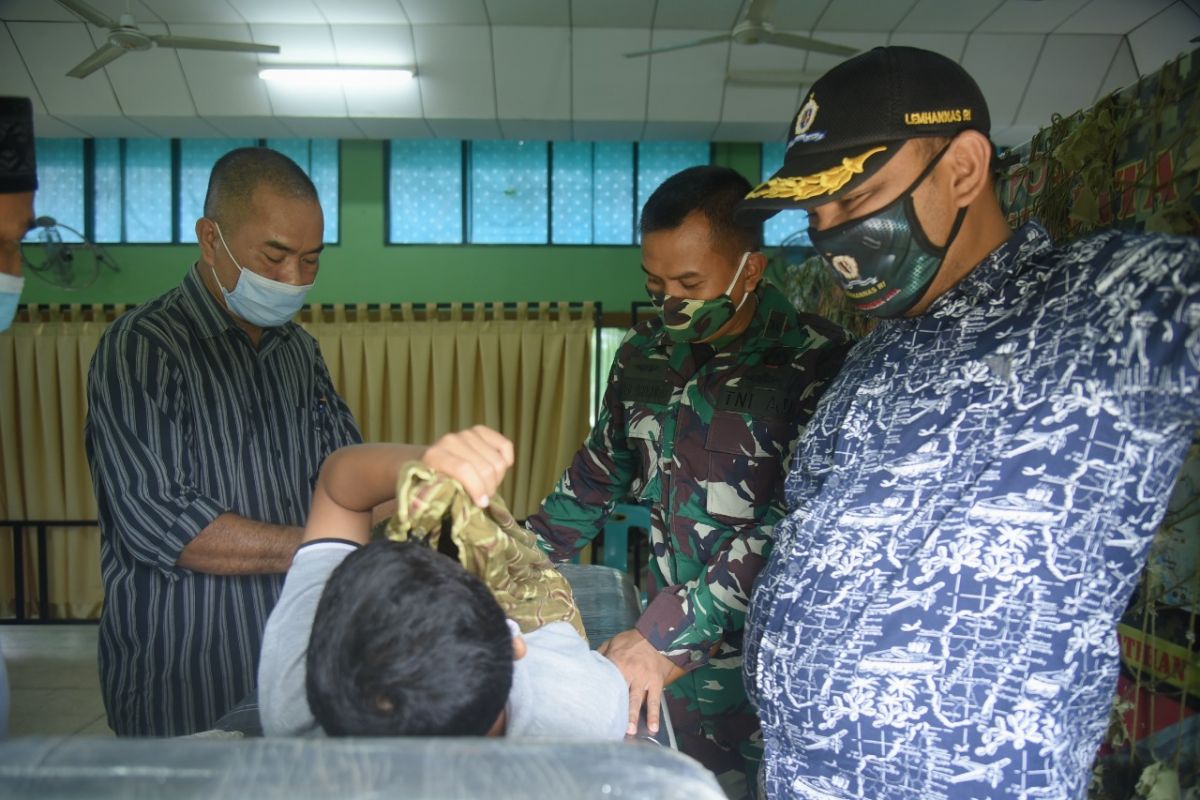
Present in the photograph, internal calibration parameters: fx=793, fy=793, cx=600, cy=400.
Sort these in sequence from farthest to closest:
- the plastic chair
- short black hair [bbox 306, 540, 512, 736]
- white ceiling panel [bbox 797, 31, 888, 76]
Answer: white ceiling panel [bbox 797, 31, 888, 76]
the plastic chair
short black hair [bbox 306, 540, 512, 736]

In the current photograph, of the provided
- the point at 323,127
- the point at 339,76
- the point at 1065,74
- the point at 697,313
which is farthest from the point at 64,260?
the point at 1065,74

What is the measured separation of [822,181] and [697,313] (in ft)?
1.72

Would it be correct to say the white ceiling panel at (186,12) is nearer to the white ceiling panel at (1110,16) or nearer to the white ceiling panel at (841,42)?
the white ceiling panel at (841,42)

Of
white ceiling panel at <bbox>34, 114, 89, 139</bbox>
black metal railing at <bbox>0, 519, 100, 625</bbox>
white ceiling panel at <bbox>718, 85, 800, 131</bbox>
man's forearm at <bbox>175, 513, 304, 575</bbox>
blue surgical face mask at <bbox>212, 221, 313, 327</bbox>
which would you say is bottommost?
black metal railing at <bbox>0, 519, 100, 625</bbox>

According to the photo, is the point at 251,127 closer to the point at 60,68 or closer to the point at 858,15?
the point at 60,68

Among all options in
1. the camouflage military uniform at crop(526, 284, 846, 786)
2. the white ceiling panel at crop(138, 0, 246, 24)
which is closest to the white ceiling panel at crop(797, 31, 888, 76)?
the white ceiling panel at crop(138, 0, 246, 24)

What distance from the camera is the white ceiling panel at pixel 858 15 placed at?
A: 19.2 ft

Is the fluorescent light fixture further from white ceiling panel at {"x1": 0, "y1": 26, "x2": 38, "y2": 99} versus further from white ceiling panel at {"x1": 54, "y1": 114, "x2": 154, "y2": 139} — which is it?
white ceiling panel at {"x1": 0, "y1": 26, "x2": 38, "y2": 99}

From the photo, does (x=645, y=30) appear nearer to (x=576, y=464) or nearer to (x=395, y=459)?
(x=576, y=464)

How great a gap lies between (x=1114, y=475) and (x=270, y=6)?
6.48 m

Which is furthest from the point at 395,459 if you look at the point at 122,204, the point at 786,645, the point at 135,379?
the point at 122,204

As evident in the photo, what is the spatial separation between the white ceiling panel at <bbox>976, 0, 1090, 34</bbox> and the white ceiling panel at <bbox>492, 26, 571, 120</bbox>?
331 cm

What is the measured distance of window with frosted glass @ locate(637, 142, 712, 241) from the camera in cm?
721

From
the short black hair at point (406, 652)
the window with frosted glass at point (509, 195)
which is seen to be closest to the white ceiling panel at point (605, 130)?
the window with frosted glass at point (509, 195)
